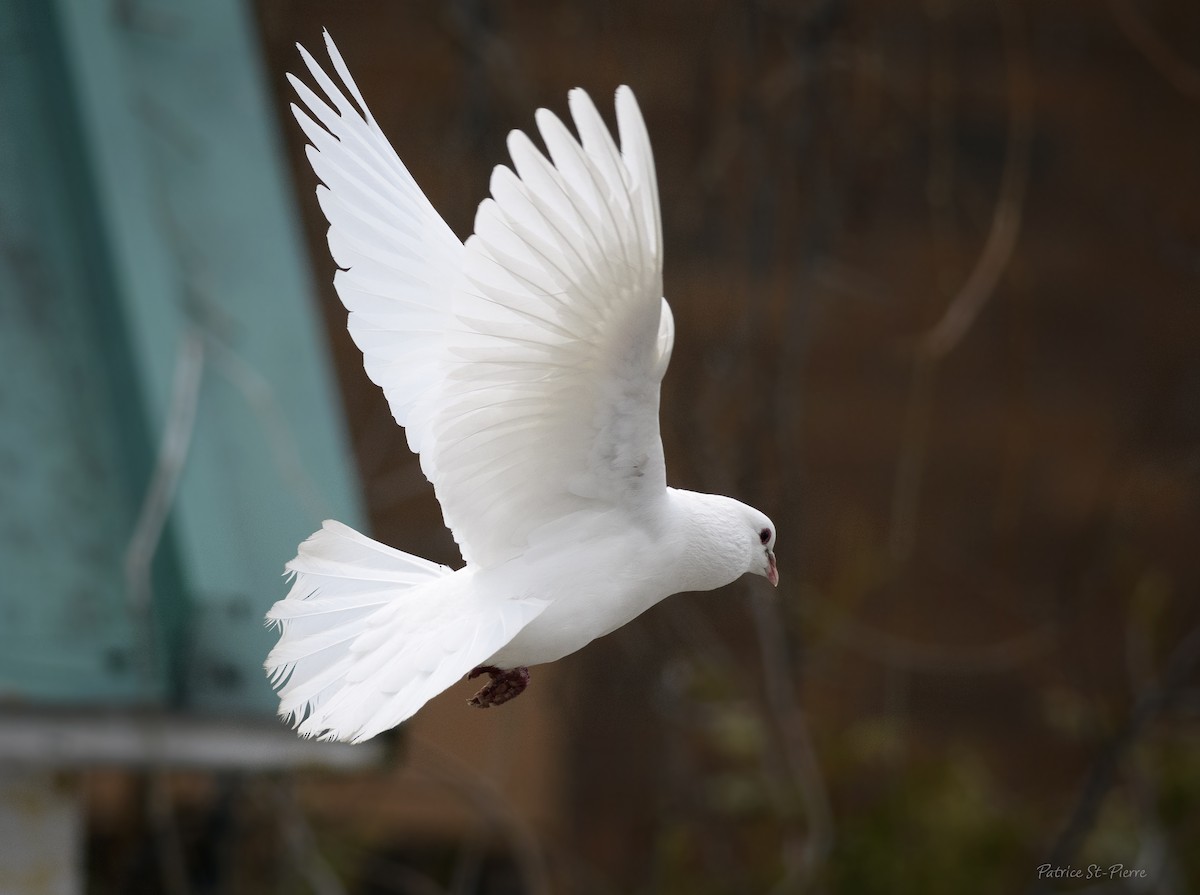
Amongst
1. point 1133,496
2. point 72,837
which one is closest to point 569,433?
point 72,837

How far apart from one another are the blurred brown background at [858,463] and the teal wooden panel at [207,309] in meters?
0.92

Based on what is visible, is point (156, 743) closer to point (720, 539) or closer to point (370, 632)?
point (370, 632)

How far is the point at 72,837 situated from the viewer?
4.58m

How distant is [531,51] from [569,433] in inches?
180

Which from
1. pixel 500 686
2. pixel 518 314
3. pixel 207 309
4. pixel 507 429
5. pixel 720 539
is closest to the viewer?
pixel 518 314

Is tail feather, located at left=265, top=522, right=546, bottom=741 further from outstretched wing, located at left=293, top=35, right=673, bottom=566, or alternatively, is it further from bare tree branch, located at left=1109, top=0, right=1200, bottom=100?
bare tree branch, located at left=1109, top=0, right=1200, bottom=100

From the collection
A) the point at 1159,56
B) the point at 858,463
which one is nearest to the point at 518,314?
the point at 1159,56

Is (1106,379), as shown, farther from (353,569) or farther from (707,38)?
(353,569)

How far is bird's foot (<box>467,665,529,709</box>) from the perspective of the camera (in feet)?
9.51

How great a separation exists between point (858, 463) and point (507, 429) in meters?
4.72

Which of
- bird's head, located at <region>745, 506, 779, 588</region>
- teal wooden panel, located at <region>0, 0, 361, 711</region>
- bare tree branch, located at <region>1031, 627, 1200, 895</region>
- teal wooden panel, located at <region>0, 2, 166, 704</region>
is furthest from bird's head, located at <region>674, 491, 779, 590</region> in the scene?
bare tree branch, located at <region>1031, 627, 1200, 895</region>

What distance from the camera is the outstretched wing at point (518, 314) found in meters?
2.20

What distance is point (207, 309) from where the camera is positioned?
4723 millimetres

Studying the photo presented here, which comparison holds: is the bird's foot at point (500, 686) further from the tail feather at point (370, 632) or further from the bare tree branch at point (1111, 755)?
the bare tree branch at point (1111, 755)
